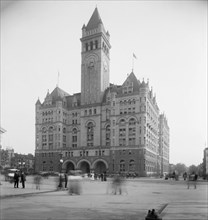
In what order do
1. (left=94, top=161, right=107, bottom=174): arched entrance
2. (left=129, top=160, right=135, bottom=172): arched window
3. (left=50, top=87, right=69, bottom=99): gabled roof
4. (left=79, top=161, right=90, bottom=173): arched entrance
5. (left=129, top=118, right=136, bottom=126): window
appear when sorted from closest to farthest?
(left=129, top=160, right=135, bottom=172): arched window < (left=129, top=118, right=136, bottom=126): window < (left=94, top=161, right=107, bottom=174): arched entrance < (left=79, top=161, right=90, bottom=173): arched entrance < (left=50, top=87, right=69, bottom=99): gabled roof

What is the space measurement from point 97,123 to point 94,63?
59.0 feet

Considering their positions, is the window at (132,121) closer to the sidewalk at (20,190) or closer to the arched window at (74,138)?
the arched window at (74,138)

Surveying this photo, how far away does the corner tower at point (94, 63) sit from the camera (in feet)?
281

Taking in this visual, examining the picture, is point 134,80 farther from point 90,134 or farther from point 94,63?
point 90,134

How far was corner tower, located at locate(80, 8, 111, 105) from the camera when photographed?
8550 cm

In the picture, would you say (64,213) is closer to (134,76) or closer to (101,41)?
(134,76)

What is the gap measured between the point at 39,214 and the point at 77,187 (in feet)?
30.6

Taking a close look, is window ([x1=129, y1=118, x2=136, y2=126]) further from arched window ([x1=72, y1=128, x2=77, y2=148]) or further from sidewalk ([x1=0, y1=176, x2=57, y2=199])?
sidewalk ([x1=0, y1=176, x2=57, y2=199])

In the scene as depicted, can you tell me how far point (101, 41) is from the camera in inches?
3415

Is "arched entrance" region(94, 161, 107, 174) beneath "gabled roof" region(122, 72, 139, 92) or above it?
beneath

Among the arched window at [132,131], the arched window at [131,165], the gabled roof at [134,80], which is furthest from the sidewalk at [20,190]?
the gabled roof at [134,80]

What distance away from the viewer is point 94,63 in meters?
86.6

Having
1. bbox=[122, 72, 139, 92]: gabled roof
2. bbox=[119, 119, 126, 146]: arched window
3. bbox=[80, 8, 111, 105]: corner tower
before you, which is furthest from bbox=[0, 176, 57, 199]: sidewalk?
bbox=[80, 8, 111, 105]: corner tower

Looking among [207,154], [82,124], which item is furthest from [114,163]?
[207,154]
